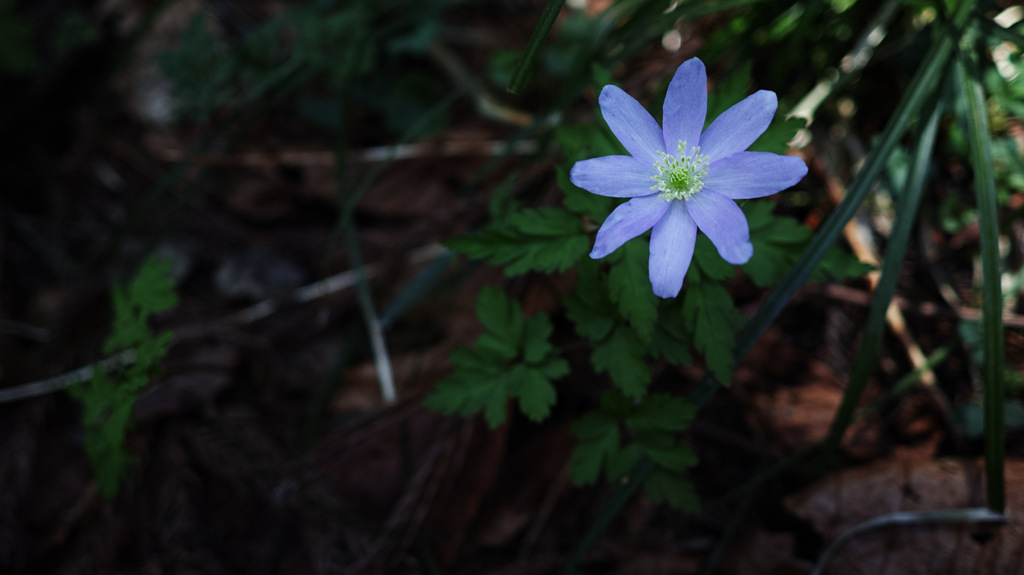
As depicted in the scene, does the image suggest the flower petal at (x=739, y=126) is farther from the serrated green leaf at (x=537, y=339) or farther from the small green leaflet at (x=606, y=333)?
the serrated green leaf at (x=537, y=339)

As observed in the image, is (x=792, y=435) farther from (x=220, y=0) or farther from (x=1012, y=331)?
(x=220, y=0)

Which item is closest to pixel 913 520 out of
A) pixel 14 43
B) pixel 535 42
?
pixel 535 42

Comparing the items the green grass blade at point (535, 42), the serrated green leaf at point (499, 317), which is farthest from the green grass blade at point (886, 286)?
the green grass blade at point (535, 42)

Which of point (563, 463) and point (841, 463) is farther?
point (563, 463)

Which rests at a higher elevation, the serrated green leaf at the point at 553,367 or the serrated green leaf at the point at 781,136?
the serrated green leaf at the point at 781,136

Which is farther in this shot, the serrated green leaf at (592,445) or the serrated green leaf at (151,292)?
the serrated green leaf at (151,292)

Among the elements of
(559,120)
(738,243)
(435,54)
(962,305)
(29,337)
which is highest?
(435,54)

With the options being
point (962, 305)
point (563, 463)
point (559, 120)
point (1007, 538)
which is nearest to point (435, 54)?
point (559, 120)

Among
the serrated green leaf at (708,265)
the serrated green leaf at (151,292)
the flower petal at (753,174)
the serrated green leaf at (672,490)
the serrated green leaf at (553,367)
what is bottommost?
the serrated green leaf at (672,490)
